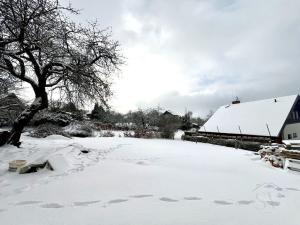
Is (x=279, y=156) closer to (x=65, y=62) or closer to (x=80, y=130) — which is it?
(x=65, y=62)

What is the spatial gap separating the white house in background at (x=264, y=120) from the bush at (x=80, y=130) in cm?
1276

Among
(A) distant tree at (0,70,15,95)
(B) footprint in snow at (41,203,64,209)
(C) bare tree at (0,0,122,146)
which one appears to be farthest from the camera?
(A) distant tree at (0,70,15,95)

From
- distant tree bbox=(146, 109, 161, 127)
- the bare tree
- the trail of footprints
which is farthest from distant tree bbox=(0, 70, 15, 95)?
distant tree bbox=(146, 109, 161, 127)

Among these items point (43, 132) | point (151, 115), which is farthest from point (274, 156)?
point (151, 115)

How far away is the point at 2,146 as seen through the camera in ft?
29.9

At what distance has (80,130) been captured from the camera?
2167 cm

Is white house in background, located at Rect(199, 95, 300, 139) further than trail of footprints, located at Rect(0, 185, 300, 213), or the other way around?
white house in background, located at Rect(199, 95, 300, 139)

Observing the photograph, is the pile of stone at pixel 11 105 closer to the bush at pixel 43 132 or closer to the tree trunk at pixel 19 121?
the tree trunk at pixel 19 121

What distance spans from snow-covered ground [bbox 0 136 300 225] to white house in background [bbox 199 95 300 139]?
47.9 ft

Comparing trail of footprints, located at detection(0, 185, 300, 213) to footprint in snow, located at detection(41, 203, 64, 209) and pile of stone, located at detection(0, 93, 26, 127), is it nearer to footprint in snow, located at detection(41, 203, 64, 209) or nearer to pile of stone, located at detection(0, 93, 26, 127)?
footprint in snow, located at detection(41, 203, 64, 209)

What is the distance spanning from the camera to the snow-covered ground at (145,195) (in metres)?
3.72

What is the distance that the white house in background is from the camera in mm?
20875

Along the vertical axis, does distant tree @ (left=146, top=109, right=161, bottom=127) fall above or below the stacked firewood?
above

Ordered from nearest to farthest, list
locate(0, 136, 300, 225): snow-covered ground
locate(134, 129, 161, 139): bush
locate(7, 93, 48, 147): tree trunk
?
locate(0, 136, 300, 225): snow-covered ground
locate(7, 93, 48, 147): tree trunk
locate(134, 129, 161, 139): bush
